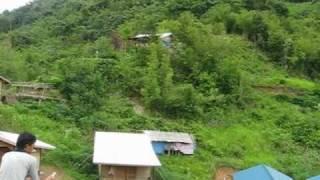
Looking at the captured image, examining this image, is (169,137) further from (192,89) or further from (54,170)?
(54,170)

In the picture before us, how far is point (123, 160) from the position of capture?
1783cm

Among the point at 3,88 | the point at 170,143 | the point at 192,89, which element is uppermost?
the point at 3,88

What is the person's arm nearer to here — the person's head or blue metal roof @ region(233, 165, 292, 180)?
the person's head

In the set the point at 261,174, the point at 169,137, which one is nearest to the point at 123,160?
the point at 261,174

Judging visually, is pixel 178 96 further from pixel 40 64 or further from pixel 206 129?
pixel 40 64

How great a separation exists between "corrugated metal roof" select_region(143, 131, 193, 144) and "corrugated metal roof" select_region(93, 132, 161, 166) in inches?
66.9

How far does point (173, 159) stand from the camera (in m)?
22.6

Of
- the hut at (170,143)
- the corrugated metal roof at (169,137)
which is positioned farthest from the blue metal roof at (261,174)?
the corrugated metal roof at (169,137)

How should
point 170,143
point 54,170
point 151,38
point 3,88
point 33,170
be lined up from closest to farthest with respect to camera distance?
point 33,170 < point 54,170 < point 170,143 < point 3,88 < point 151,38

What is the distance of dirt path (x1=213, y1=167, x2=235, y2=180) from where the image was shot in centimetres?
2183

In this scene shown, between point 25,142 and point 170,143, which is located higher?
point 25,142

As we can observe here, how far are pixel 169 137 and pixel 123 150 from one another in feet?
14.9

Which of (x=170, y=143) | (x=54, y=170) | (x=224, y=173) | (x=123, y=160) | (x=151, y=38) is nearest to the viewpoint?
(x=123, y=160)

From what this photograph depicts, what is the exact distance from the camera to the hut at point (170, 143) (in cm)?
2267
